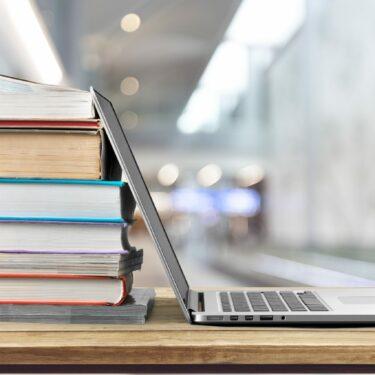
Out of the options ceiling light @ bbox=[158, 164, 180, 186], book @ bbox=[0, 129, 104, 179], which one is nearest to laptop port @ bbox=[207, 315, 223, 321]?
book @ bbox=[0, 129, 104, 179]

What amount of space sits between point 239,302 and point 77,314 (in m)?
0.23

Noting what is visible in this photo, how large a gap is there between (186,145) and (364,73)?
7.49 metres

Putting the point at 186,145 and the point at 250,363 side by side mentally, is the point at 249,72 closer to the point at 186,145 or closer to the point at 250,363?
the point at 186,145

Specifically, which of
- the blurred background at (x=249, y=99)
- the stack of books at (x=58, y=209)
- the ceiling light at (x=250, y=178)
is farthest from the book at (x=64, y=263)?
the ceiling light at (x=250, y=178)

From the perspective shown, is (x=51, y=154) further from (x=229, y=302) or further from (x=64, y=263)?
(x=229, y=302)

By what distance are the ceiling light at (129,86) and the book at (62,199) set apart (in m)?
13.5

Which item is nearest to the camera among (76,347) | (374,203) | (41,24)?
(76,347)

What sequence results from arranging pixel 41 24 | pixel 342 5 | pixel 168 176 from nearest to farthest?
pixel 41 24 → pixel 342 5 → pixel 168 176

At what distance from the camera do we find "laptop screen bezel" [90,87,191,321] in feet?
2.75

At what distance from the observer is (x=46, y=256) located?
2.79 feet

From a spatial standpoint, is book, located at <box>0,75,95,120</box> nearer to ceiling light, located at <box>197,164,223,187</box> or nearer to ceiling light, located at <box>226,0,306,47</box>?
ceiling light, located at <box>226,0,306,47</box>

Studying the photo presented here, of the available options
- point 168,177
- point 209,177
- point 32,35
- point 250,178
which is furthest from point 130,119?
point 32,35

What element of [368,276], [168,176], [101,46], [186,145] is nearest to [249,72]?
[186,145]

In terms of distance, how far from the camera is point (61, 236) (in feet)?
2.81
